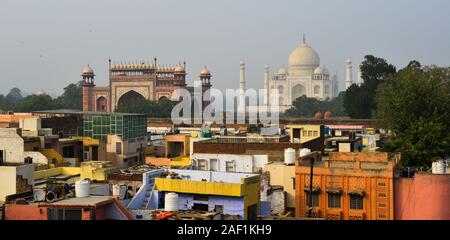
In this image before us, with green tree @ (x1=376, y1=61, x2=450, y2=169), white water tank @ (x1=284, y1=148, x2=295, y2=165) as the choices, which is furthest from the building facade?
white water tank @ (x1=284, y1=148, x2=295, y2=165)

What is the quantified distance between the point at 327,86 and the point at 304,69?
4306 millimetres

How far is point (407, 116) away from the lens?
2709cm

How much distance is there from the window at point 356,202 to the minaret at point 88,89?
173 ft

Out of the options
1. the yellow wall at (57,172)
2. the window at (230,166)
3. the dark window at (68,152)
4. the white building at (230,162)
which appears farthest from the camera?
the dark window at (68,152)

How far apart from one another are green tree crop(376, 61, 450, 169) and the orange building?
7785 millimetres

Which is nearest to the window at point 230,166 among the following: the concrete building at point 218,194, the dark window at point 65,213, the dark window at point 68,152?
the concrete building at point 218,194

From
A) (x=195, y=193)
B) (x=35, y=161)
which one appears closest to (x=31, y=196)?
(x=195, y=193)

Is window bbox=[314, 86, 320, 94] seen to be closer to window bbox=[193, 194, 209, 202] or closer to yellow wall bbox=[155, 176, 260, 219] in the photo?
yellow wall bbox=[155, 176, 260, 219]

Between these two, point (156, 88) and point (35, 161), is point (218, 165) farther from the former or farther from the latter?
point (156, 88)

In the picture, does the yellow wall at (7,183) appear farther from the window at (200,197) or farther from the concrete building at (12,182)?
the window at (200,197)

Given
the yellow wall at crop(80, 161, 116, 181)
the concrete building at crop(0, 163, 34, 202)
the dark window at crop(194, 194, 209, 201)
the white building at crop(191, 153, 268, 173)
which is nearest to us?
the dark window at crop(194, 194, 209, 201)

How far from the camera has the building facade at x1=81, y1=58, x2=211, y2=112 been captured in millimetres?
62500

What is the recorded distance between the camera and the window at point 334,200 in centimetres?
1452
